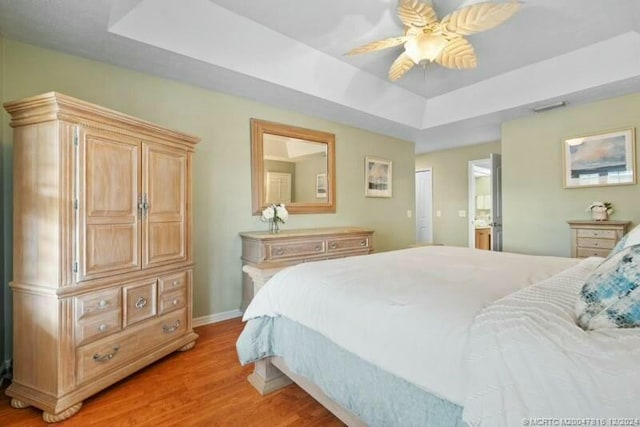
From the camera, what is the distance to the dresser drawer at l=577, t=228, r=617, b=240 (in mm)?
3025

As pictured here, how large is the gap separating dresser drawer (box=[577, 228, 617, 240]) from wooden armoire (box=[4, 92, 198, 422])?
407 centimetres

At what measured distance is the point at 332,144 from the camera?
4121 mm

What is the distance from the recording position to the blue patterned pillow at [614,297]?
813 millimetres

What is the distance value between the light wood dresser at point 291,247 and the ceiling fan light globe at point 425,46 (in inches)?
74.5

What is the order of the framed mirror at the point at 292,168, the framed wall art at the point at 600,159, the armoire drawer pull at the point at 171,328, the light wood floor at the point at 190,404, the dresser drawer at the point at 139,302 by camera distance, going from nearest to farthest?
the light wood floor at the point at 190,404 < the dresser drawer at the point at 139,302 < the armoire drawer pull at the point at 171,328 < the framed wall art at the point at 600,159 < the framed mirror at the point at 292,168

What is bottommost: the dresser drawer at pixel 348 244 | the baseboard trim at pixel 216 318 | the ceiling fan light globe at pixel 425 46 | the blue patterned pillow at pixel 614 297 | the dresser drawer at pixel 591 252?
the baseboard trim at pixel 216 318

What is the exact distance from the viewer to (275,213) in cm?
333

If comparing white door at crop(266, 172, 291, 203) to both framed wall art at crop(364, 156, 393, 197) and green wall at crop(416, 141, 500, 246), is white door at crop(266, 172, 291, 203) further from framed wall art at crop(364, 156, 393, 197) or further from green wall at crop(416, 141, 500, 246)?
green wall at crop(416, 141, 500, 246)

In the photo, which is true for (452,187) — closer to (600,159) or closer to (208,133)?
(600,159)

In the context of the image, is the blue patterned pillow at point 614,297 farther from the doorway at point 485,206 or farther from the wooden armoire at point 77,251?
the doorway at point 485,206

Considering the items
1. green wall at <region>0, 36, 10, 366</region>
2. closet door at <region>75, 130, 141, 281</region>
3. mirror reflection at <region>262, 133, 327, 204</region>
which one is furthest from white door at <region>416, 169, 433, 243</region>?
green wall at <region>0, 36, 10, 366</region>

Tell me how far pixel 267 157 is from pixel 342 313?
2.52 meters

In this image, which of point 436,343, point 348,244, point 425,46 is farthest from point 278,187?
point 436,343

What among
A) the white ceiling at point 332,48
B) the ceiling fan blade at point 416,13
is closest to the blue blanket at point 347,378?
the ceiling fan blade at point 416,13
